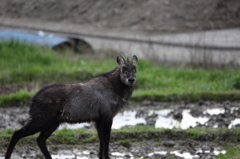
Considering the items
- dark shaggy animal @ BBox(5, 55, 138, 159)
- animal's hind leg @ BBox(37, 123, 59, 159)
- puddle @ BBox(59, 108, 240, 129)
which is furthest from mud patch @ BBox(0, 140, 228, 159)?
puddle @ BBox(59, 108, 240, 129)

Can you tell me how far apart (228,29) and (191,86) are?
1074 centimetres

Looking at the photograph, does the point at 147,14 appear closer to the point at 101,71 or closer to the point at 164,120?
the point at 101,71

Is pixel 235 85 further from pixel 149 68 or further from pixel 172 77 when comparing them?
pixel 149 68

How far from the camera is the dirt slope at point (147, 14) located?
24.8 m

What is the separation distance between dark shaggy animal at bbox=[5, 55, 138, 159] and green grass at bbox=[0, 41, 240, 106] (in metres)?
4.19

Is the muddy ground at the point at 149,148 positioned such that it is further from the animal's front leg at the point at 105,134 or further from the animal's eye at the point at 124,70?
the animal's eye at the point at 124,70

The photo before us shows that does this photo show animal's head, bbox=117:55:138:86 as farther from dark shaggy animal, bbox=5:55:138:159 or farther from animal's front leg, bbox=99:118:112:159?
animal's front leg, bbox=99:118:112:159

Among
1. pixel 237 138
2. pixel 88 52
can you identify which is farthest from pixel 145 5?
pixel 237 138

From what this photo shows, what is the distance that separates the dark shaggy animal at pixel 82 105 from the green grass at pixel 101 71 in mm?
4193

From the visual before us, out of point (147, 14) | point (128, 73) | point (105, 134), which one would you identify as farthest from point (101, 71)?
point (147, 14)

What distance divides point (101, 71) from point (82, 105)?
6.36m

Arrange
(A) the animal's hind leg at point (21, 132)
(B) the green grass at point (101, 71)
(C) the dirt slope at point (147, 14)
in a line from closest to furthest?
1. (A) the animal's hind leg at point (21, 132)
2. (B) the green grass at point (101, 71)
3. (C) the dirt slope at point (147, 14)

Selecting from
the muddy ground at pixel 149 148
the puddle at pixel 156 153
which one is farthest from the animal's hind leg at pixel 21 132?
the puddle at pixel 156 153

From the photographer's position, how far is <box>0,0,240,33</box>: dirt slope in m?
24.8
